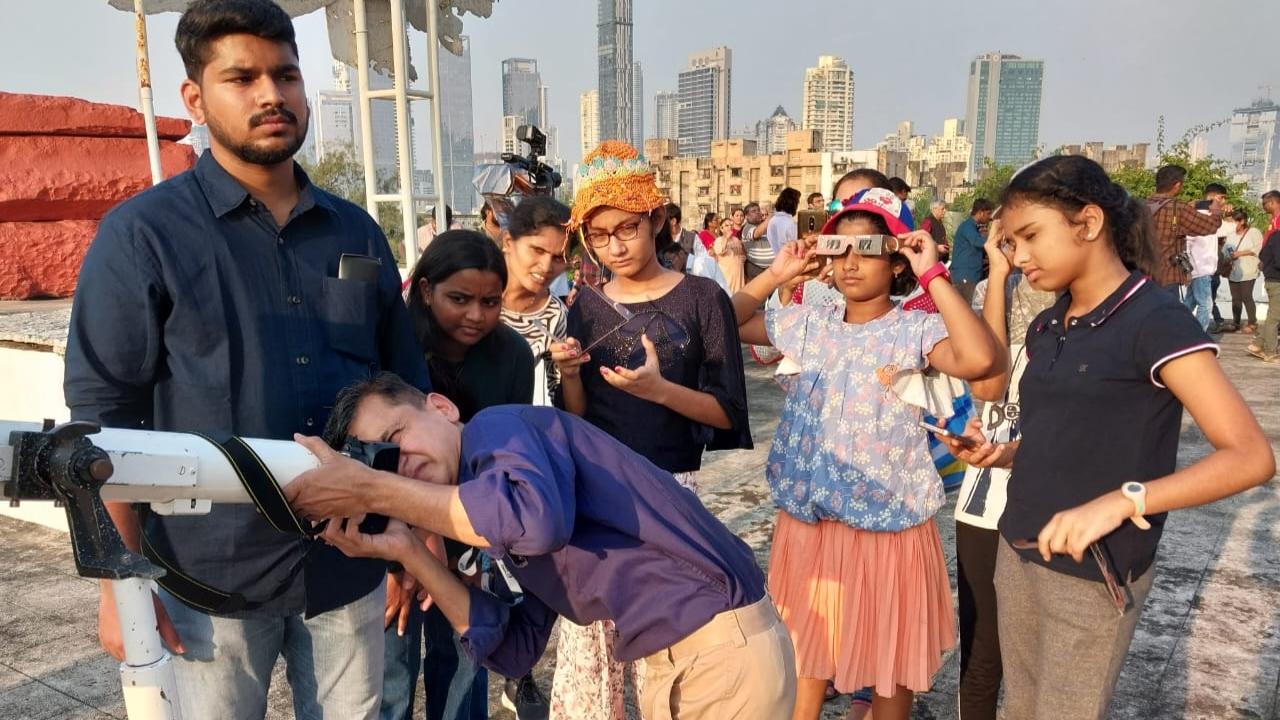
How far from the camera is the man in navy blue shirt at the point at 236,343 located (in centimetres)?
158

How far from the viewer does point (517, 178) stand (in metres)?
5.18

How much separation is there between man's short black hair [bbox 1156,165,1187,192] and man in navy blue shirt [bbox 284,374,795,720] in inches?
244

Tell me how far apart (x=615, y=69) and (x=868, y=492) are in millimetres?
161622

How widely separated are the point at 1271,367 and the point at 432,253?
9405mm

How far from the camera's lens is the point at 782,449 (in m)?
2.49

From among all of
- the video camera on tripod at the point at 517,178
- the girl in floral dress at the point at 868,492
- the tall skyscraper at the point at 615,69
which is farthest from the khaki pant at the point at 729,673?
the tall skyscraper at the point at 615,69

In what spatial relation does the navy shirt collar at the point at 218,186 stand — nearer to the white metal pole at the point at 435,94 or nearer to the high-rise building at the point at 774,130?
the white metal pole at the point at 435,94

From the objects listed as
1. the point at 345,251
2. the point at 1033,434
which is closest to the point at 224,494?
the point at 345,251

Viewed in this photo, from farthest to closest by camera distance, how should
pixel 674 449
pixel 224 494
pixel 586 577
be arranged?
pixel 674 449
pixel 586 577
pixel 224 494

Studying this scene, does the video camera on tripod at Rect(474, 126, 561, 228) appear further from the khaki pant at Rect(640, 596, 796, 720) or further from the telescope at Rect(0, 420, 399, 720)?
the telescope at Rect(0, 420, 399, 720)

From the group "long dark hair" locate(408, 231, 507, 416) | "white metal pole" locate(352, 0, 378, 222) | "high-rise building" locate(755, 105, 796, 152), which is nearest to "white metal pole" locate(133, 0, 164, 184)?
"white metal pole" locate(352, 0, 378, 222)

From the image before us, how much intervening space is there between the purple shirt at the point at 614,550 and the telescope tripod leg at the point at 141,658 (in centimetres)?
51

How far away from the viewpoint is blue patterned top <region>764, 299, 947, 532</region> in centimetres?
230

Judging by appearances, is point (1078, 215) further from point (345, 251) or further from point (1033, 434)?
point (345, 251)
